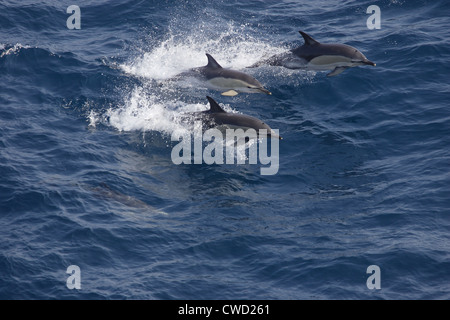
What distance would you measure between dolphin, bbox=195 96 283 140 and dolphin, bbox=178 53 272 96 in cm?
163

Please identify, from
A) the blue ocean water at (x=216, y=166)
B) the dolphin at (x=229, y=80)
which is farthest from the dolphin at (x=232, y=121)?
the dolphin at (x=229, y=80)

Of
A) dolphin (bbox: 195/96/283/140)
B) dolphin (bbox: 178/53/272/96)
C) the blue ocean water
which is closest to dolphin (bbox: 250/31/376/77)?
the blue ocean water

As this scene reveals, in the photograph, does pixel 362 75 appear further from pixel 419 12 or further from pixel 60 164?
pixel 60 164

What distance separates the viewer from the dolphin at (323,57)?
19703mm

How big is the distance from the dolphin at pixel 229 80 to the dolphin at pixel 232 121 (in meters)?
1.63

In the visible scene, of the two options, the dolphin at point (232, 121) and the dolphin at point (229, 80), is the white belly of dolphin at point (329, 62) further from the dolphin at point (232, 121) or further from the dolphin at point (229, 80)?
the dolphin at point (232, 121)

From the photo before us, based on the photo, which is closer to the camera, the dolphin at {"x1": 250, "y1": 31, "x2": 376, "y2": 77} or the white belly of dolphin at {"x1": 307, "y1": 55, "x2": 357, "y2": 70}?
the dolphin at {"x1": 250, "y1": 31, "x2": 376, "y2": 77}

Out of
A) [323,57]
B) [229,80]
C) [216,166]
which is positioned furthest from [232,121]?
[323,57]

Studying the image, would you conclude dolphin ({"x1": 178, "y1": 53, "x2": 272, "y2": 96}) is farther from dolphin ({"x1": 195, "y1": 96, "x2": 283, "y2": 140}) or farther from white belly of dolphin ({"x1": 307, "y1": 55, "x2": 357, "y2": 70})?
white belly of dolphin ({"x1": 307, "y1": 55, "x2": 357, "y2": 70})

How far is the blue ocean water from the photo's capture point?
1346 cm

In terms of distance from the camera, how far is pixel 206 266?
1372 cm

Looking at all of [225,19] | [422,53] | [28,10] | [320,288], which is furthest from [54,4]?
[320,288]

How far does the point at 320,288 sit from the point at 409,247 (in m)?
2.36

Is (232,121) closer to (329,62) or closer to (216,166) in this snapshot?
(216,166)
